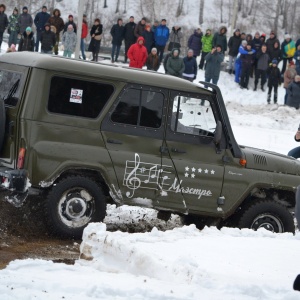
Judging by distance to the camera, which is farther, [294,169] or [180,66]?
[180,66]

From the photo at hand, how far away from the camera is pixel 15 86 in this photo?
1123 cm

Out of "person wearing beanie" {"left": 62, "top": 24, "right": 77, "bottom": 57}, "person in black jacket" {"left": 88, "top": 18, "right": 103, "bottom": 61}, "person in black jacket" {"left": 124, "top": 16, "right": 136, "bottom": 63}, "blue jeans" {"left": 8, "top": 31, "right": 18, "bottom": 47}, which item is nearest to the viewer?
"person wearing beanie" {"left": 62, "top": 24, "right": 77, "bottom": 57}

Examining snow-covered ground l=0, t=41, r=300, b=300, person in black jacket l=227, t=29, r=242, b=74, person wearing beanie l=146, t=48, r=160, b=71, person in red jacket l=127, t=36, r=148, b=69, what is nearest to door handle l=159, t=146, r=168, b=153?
snow-covered ground l=0, t=41, r=300, b=300

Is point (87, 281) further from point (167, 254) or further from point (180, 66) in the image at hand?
point (180, 66)

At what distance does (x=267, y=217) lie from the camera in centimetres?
1216

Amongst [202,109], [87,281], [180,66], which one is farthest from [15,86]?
[180,66]

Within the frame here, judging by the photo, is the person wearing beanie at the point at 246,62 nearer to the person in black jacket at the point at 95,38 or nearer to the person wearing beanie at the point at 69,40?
the person in black jacket at the point at 95,38

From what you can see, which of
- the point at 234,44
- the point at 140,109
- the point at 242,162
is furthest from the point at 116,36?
the point at 140,109

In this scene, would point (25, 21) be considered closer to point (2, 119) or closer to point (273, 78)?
point (273, 78)

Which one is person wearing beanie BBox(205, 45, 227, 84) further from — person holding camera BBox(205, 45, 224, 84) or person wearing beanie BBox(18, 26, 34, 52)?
person wearing beanie BBox(18, 26, 34, 52)

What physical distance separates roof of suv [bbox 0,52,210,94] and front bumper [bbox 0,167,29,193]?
51.5 inches

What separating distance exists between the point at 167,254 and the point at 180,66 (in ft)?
61.6

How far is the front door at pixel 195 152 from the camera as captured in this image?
11.5 m

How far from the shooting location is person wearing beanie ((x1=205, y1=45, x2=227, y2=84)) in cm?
2962
